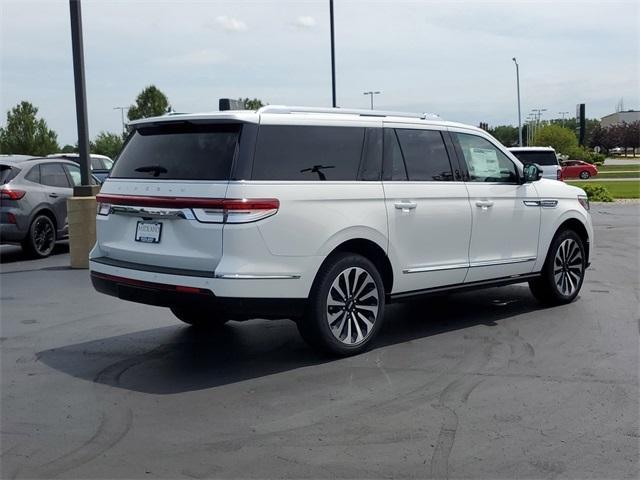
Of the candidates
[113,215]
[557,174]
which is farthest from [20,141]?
[113,215]

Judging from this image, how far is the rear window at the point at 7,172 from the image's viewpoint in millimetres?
12305

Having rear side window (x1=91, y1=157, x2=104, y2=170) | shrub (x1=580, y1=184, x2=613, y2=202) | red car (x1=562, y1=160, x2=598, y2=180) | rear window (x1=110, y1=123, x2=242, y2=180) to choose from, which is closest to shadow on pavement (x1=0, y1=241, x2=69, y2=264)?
rear side window (x1=91, y1=157, x2=104, y2=170)

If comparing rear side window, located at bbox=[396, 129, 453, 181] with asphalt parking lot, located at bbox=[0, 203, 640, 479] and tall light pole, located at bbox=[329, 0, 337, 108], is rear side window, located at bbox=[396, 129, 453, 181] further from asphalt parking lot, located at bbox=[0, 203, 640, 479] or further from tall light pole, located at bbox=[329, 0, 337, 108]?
tall light pole, located at bbox=[329, 0, 337, 108]

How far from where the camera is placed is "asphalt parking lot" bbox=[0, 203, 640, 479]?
4082 millimetres

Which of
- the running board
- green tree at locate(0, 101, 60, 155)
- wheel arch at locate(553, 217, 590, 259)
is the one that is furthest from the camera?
green tree at locate(0, 101, 60, 155)

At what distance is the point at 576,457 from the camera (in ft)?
13.6

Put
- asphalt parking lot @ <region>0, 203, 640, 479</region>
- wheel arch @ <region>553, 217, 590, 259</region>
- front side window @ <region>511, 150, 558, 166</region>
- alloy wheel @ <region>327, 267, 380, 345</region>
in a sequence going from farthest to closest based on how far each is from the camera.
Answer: front side window @ <region>511, 150, 558, 166</region>
wheel arch @ <region>553, 217, 590, 259</region>
alloy wheel @ <region>327, 267, 380, 345</region>
asphalt parking lot @ <region>0, 203, 640, 479</region>

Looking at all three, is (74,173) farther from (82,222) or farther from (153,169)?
(153,169)

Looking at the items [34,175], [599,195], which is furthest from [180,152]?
[599,195]

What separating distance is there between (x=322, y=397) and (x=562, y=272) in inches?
160

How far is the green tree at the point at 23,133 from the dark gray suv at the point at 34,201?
165ft

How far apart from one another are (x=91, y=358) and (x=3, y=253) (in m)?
8.30

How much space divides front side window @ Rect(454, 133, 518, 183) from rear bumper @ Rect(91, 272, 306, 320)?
2483mm

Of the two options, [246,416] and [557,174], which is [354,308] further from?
[557,174]
